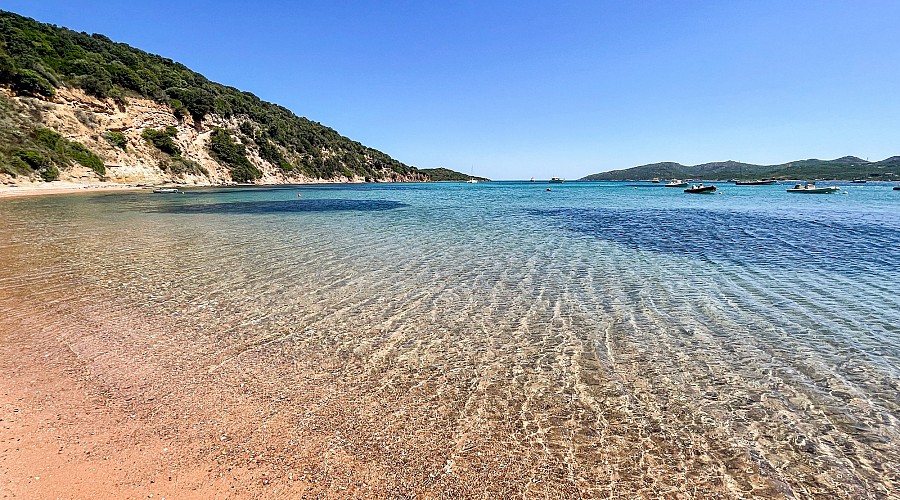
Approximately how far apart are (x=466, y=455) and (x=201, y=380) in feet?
11.5

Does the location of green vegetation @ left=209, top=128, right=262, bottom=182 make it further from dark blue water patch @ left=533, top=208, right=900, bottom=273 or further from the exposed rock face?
dark blue water patch @ left=533, top=208, right=900, bottom=273

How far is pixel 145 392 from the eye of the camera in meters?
4.95

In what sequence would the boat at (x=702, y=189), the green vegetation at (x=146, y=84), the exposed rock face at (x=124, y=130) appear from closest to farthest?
the exposed rock face at (x=124, y=130)
the green vegetation at (x=146, y=84)
the boat at (x=702, y=189)

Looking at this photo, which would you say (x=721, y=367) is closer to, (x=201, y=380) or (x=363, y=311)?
(x=363, y=311)

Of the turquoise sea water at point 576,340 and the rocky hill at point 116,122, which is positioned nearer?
the turquoise sea water at point 576,340

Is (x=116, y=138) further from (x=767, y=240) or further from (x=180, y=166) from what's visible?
(x=767, y=240)

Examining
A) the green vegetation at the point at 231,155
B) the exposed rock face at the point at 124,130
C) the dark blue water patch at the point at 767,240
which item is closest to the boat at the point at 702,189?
the dark blue water patch at the point at 767,240

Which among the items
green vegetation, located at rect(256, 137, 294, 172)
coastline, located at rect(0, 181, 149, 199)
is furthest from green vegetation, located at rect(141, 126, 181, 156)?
green vegetation, located at rect(256, 137, 294, 172)

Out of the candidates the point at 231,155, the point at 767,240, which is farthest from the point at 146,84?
the point at 767,240

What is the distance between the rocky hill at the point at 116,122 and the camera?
5359 centimetres

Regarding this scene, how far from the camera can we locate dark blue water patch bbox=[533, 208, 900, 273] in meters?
13.1

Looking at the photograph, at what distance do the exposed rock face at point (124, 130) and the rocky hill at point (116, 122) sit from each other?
16 cm

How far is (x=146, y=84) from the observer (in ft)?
261

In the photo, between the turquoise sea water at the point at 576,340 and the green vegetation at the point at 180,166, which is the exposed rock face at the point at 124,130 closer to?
the green vegetation at the point at 180,166
